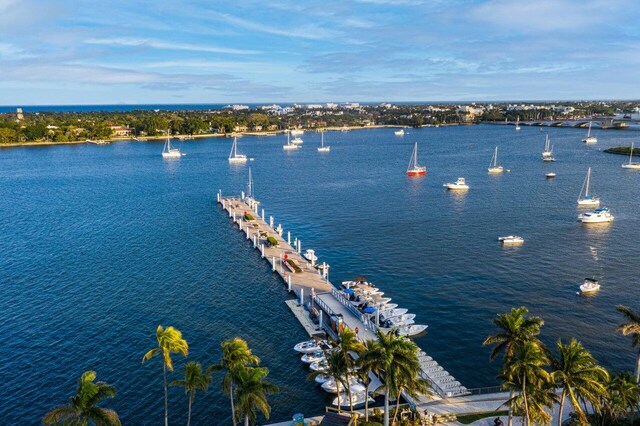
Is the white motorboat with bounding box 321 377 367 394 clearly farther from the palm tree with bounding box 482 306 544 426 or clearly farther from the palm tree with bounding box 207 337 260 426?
the palm tree with bounding box 482 306 544 426

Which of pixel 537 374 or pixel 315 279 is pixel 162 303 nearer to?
pixel 315 279

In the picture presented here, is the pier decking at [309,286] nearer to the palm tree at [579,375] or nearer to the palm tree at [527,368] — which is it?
the palm tree at [527,368]

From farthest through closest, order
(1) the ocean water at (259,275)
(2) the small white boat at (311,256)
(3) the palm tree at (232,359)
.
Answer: (2) the small white boat at (311,256) < (1) the ocean water at (259,275) < (3) the palm tree at (232,359)

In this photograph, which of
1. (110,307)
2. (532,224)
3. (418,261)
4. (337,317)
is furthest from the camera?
(532,224)

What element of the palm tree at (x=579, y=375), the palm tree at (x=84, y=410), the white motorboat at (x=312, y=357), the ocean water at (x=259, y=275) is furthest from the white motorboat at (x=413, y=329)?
the palm tree at (x=84, y=410)

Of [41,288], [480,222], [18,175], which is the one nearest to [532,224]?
[480,222]

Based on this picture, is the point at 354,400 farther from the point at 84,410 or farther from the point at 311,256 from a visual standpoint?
the point at 311,256

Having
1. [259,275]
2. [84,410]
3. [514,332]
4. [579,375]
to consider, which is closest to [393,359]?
[514,332]
